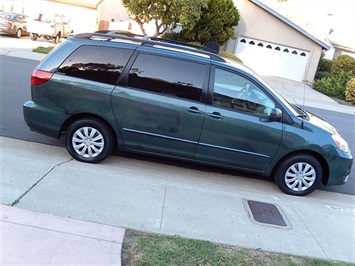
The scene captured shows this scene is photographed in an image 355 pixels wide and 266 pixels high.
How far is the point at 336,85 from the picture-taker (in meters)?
19.1

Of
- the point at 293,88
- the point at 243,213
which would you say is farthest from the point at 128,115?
the point at 293,88

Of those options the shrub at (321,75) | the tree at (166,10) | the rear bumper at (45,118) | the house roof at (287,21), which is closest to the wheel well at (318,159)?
the rear bumper at (45,118)

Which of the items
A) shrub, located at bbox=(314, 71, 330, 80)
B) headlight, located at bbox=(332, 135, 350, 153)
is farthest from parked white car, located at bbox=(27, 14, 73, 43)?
headlight, located at bbox=(332, 135, 350, 153)

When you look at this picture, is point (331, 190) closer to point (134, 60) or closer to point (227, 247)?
point (227, 247)

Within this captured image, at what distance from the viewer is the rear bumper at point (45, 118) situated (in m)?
4.89

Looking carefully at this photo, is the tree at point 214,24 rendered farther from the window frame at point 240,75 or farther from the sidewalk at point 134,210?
the sidewalk at point 134,210

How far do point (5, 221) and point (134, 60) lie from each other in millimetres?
2617

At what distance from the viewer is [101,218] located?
3.60 m

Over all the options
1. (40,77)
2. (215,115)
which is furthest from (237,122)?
(40,77)

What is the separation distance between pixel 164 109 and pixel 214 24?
15.9 m

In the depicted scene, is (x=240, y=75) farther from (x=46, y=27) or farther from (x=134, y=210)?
(x=46, y=27)

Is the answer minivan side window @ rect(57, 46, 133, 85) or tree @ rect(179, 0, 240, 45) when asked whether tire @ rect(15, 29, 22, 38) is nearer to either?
tree @ rect(179, 0, 240, 45)

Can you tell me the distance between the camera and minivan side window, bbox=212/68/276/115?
191 inches

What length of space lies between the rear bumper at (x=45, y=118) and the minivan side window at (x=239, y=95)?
217cm
